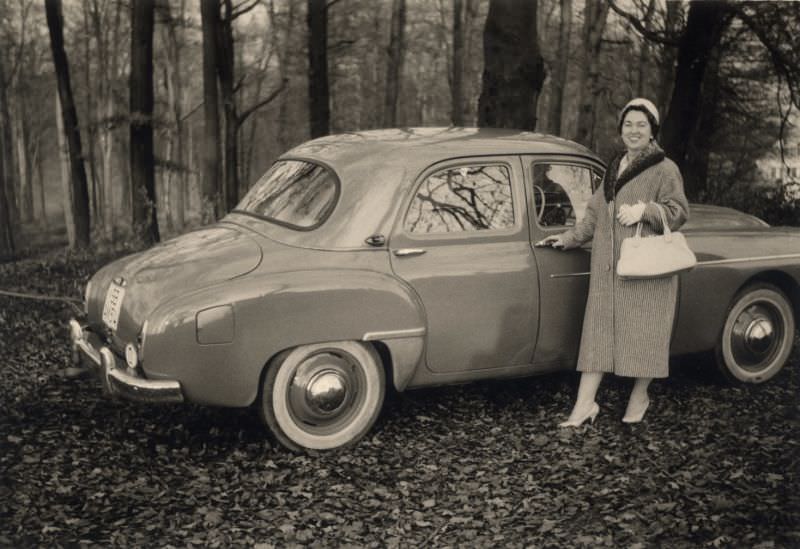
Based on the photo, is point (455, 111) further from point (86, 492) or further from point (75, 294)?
point (86, 492)

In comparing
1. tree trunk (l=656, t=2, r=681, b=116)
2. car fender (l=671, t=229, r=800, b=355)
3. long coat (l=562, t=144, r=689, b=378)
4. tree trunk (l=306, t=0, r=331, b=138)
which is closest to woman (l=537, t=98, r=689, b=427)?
long coat (l=562, t=144, r=689, b=378)

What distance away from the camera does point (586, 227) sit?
488cm

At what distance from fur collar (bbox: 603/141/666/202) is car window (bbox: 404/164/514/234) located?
0.58m

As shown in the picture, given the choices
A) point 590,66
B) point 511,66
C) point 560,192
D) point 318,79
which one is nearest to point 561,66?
point 590,66

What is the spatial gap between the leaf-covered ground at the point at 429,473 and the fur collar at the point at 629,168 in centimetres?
143

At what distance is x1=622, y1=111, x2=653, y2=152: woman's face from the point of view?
4.57 m

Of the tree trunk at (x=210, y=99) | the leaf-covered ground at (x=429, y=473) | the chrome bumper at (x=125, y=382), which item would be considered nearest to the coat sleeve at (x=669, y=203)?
the leaf-covered ground at (x=429, y=473)

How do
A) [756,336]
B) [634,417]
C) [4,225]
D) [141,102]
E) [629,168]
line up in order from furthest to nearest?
1. [4,225]
2. [141,102]
3. [756,336]
4. [634,417]
5. [629,168]

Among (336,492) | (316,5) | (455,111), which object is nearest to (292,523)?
(336,492)

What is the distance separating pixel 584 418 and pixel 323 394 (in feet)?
5.37

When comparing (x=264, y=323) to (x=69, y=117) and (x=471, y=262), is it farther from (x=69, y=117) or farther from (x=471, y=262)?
(x=69, y=117)

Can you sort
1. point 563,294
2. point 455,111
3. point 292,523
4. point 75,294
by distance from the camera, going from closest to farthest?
1. point 292,523
2. point 563,294
3. point 75,294
4. point 455,111

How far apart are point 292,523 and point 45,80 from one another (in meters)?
26.3

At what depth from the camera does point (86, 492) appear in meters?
→ 3.96
